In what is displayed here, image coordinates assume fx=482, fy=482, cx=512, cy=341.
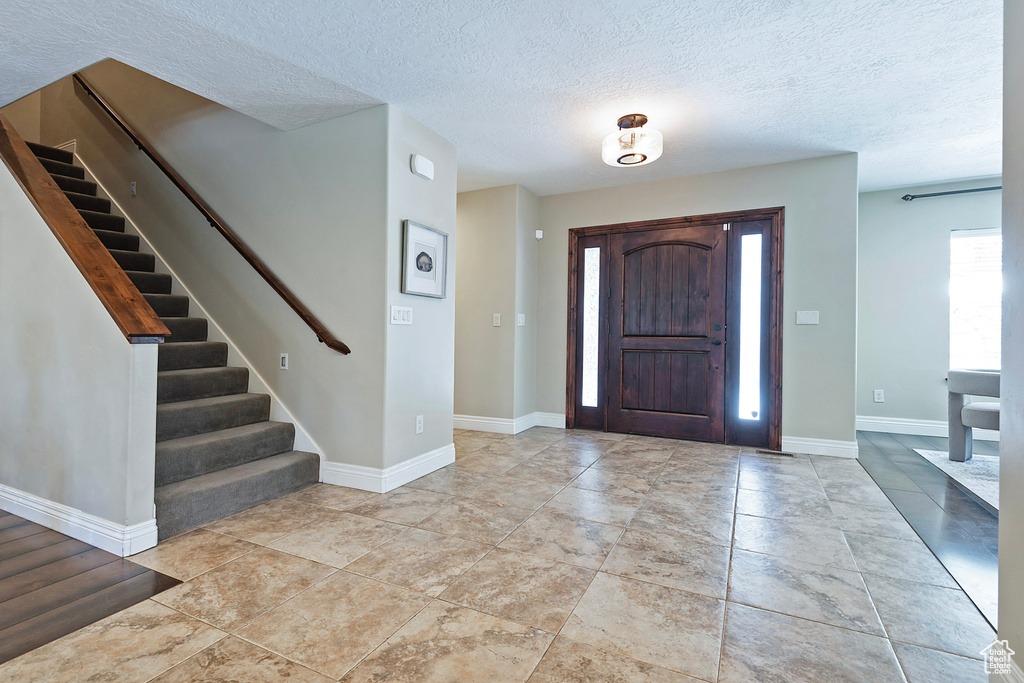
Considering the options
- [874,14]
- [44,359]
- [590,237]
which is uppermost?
[874,14]

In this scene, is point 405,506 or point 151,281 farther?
point 151,281

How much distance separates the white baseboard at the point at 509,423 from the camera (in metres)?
4.73

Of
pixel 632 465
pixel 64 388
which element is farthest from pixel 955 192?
pixel 64 388

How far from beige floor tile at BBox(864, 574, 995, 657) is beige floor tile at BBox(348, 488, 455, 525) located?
1982 mm

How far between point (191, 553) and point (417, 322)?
5.73 feet

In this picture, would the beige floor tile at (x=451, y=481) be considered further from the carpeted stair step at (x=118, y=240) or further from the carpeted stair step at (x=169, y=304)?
the carpeted stair step at (x=118, y=240)

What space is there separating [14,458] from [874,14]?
15.2ft

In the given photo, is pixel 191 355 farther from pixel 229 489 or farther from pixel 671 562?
pixel 671 562

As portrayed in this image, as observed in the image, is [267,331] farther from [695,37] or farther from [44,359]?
[695,37]

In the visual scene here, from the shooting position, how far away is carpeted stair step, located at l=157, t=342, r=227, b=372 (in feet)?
10.3

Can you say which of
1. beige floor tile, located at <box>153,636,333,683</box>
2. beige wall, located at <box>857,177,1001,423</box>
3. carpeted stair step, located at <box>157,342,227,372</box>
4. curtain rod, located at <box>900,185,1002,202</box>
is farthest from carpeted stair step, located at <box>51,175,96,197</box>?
curtain rod, located at <box>900,185,1002,202</box>

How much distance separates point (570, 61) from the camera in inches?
99.9

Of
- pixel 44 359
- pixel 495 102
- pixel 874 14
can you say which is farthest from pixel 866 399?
pixel 44 359

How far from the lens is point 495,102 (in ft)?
9.87
